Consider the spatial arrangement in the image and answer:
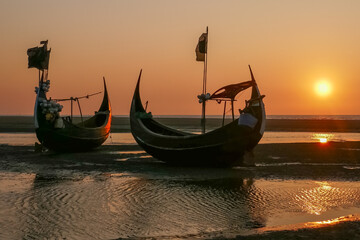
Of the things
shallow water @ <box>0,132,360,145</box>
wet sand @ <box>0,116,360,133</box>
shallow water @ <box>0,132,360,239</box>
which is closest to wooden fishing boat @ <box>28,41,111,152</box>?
shallow water @ <box>0,132,360,239</box>

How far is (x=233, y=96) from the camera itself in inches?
670

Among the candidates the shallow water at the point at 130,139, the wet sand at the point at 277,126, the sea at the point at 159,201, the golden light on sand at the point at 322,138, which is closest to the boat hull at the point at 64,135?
the sea at the point at 159,201

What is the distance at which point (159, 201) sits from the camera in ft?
33.8

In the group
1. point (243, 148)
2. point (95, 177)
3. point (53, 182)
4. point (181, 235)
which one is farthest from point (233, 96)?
point (181, 235)

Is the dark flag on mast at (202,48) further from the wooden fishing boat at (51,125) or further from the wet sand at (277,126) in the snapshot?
the wet sand at (277,126)

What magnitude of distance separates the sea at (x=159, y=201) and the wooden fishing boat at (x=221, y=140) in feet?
1.85

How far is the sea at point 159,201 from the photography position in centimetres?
778

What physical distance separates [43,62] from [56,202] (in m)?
14.8

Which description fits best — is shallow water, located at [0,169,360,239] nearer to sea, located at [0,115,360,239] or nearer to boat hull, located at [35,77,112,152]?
sea, located at [0,115,360,239]

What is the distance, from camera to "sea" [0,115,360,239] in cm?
778

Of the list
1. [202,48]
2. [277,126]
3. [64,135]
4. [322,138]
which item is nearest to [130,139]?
[64,135]

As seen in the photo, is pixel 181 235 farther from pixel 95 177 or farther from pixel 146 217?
pixel 95 177

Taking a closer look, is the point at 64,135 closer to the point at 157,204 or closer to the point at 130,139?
the point at 130,139

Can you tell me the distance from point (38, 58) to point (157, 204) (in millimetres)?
16038
